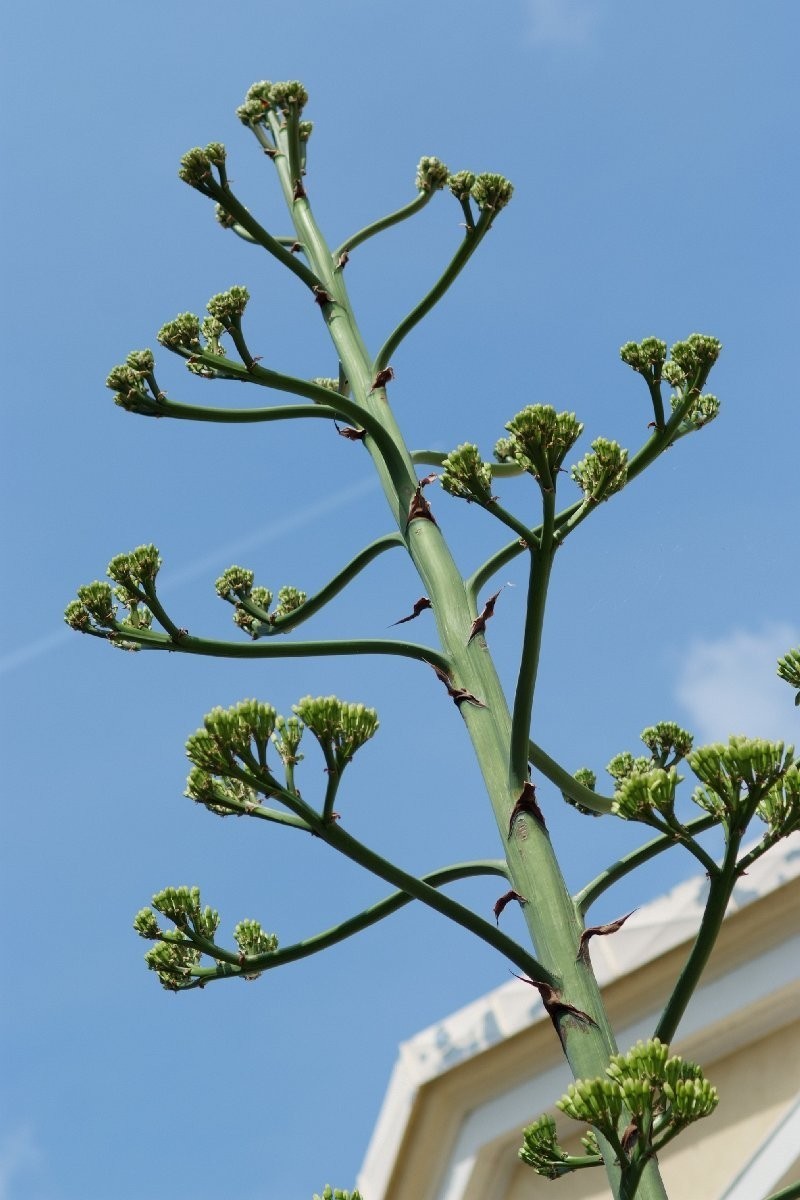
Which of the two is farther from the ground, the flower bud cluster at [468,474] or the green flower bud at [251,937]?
the flower bud cluster at [468,474]

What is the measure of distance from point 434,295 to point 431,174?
1181 millimetres

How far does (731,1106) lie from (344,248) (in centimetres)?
428

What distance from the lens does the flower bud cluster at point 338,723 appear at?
3.14 meters

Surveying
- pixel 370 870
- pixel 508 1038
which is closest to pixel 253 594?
pixel 370 870

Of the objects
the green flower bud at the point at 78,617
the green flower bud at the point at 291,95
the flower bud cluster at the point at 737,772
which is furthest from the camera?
the green flower bud at the point at 291,95

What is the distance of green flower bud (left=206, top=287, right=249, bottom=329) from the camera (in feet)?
15.0

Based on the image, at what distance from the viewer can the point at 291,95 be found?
5930 millimetres

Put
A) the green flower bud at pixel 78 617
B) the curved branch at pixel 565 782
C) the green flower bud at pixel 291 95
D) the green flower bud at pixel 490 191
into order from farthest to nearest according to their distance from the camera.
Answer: the green flower bud at pixel 291 95 → the green flower bud at pixel 490 191 → the green flower bud at pixel 78 617 → the curved branch at pixel 565 782

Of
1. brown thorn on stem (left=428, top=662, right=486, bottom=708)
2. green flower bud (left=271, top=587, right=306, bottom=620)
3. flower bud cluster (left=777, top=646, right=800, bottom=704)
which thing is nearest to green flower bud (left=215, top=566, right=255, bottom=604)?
green flower bud (left=271, top=587, right=306, bottom=620)

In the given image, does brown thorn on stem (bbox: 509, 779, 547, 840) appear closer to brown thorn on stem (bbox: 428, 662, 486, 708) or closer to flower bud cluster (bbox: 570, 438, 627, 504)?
brown thorn on stem (bbox: 428, 662, 486, 708)

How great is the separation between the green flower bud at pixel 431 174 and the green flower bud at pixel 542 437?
2953mm

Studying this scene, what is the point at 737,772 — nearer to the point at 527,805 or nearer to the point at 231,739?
the point at 527,805

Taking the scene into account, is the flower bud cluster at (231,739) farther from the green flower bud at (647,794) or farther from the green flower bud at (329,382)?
the green flower bud at (329,382)

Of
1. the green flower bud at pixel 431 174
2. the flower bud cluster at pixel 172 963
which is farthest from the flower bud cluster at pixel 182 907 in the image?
the green flower bud at pixel 431 174
